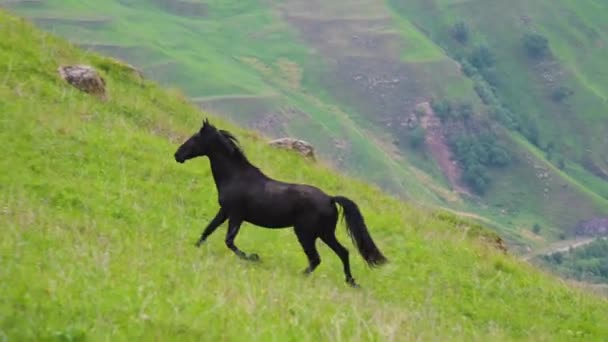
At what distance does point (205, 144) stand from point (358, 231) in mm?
3506

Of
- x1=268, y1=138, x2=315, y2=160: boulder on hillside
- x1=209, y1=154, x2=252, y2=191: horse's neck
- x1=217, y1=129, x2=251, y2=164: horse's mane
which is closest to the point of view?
x1=209, y1=154, x2=252, y2=191: horse's neck

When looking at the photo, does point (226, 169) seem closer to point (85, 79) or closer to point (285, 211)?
point (285, 211)

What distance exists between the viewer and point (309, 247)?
16.3 metres

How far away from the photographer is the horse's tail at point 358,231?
53.6 ft

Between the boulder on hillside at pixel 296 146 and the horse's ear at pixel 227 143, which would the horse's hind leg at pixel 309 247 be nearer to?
the horse's ear at pixel 227 143

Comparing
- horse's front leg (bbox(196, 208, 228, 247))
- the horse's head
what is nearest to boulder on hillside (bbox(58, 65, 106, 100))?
the horse's head

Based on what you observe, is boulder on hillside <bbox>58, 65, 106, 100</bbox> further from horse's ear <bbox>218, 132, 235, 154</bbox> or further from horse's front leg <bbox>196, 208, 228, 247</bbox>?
horse's front leg <bbox>196, 208, 228, 247</bbox>

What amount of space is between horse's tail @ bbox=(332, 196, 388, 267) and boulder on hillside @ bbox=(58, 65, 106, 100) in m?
13.4

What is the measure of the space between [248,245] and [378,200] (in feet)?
34.2

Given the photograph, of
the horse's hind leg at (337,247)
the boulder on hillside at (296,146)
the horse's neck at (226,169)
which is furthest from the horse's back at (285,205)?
the boulder on hillside at (296,146)

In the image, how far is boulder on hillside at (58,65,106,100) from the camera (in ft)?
90.0

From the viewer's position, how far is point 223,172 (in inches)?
687

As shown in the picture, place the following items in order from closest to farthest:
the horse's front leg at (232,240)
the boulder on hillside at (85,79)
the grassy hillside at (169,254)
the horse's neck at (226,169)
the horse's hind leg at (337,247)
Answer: the grassy hillside at (169,254) < the horse's front leg at (232,240) < the horse's hind leg at (337,247) < the horse's neck at (226,169) < the boulder on hillside at (85,79)

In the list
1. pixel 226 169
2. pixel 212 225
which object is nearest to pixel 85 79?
pixel 226 169
